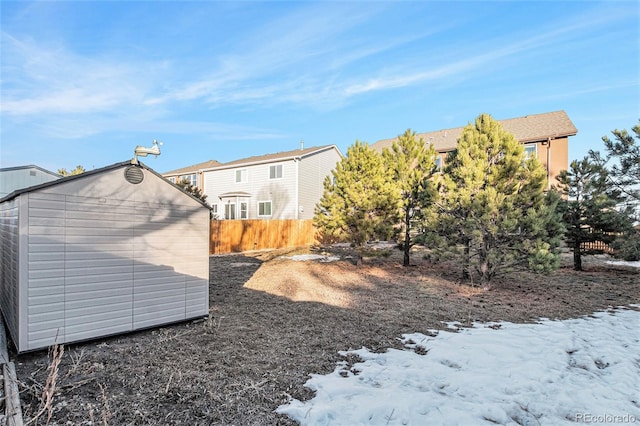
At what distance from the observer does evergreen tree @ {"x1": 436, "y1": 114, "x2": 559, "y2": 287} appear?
7469mm

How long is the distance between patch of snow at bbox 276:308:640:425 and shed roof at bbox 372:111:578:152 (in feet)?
47.4

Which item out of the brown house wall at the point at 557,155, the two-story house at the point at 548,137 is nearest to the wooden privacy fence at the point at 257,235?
the two-story house at the point at 548,137

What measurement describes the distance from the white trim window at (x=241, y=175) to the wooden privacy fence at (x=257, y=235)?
597 centimetres

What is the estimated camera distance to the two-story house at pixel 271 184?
21156 millimetres

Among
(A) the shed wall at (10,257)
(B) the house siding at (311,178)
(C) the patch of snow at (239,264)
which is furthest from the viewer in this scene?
(B) the house siding at (311,178)

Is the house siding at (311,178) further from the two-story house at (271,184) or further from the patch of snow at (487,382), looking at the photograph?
the patch of snow at (487,382)

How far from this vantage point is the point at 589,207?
10.8 m

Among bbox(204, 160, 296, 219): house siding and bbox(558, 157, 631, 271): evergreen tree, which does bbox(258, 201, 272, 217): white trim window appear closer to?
bbox(204, 160, 296, 219): house siding

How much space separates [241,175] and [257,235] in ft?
22.9

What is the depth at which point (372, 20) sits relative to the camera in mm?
10266

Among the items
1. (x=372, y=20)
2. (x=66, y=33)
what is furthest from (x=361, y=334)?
(x=66, y=33)

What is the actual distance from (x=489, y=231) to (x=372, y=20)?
7511mm

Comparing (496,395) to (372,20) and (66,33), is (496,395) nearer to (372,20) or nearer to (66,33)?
(372,20)

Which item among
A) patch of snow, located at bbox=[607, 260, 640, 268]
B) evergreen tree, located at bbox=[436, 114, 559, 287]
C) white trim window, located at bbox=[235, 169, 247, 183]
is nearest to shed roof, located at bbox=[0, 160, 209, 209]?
evergreen tree, located at bbox=[436, 114, 559, 287]
